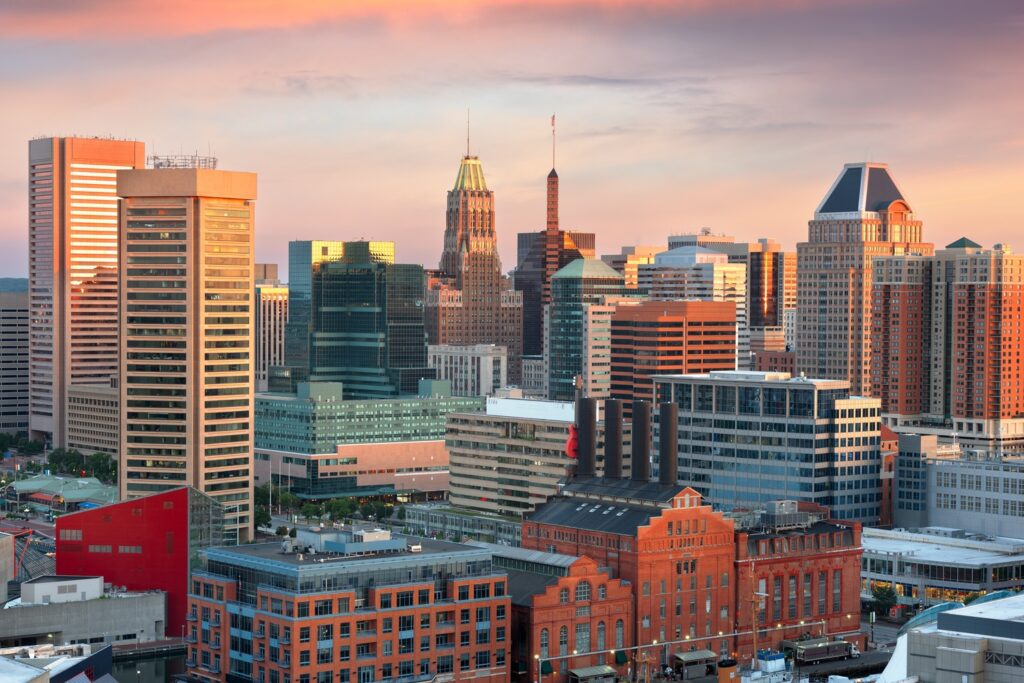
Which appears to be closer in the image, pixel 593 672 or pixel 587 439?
pixel 593 672

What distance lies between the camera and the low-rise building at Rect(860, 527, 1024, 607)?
164000mm

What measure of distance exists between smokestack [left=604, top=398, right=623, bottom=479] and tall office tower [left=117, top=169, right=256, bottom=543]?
159 feet

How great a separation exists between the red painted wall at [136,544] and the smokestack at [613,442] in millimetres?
35856

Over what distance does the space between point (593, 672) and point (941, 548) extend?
5705 centimetres

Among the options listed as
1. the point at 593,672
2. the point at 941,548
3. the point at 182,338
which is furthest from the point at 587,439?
the point at 182,338

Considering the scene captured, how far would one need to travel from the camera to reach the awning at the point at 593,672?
421 feet

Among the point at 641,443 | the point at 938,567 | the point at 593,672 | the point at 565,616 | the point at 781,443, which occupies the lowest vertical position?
the point at 593,672

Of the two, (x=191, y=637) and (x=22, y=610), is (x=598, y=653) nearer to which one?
(x=191, y=637)

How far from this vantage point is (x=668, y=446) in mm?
152375

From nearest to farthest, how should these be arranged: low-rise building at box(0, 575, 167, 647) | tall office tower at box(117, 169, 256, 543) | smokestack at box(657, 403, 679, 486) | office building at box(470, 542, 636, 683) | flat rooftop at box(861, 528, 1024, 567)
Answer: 1. office building at box(470, 542, 636, 683)
2. low-rise building at box(0, 575, 167, 647)
3. smokestack at box(657, 403, 679, 486)
4. flat rooftop at box(861, 528, 1024, 567)
5. tall office tower at box(117, 169, 256, 543)

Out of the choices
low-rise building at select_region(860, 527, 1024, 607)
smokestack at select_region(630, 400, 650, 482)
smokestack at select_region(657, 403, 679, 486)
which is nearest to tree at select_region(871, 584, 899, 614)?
low-rise building at select_region(860, 527, 1024, 607)

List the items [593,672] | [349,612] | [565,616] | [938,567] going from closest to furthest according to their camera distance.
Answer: [349,612] < [593,672] < [565,616] < [938,567]

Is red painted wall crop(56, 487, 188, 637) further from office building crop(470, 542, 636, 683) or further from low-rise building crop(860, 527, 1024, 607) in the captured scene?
low-rise building crop(860, 527, 1024, 607)

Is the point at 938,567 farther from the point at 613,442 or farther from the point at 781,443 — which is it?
the point at 613,442
